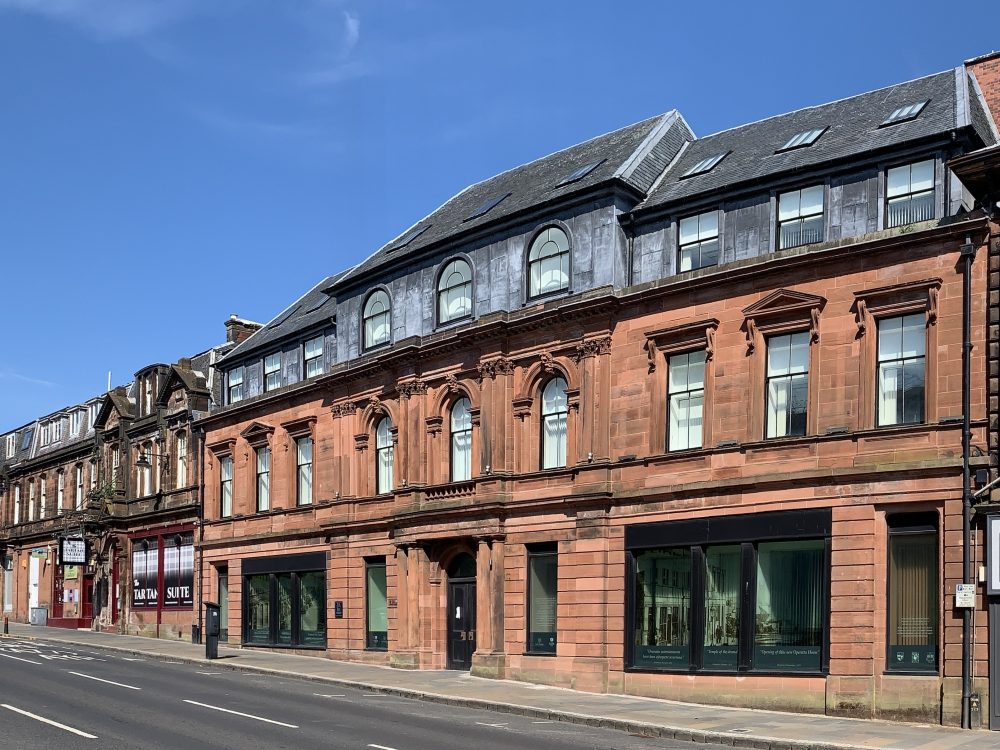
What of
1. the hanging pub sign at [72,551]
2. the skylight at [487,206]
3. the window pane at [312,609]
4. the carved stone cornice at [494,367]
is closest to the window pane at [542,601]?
the carved stone cornice at [494,367]

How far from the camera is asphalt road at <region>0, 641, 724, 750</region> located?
18984 millimetres

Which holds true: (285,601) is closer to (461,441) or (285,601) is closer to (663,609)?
(461,441)

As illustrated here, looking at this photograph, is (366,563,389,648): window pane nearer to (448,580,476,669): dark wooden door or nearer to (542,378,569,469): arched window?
(448,580,476,669): dark wooden door

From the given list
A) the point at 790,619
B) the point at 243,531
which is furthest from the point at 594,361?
the point at 243,531

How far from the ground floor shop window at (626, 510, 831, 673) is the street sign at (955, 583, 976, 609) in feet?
10.2

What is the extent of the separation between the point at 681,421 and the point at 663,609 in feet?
14.9

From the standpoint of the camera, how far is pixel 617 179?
30109 millimetres

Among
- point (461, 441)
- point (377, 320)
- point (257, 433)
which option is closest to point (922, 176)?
point (461, 441)

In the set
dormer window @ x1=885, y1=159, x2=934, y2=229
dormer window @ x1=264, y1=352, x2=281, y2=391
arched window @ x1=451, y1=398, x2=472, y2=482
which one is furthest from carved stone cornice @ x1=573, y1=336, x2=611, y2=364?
dormer window @ x1=264, y1=352, x2=281, y2=391

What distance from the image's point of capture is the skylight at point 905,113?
88.7ft

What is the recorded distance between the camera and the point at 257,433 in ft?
145

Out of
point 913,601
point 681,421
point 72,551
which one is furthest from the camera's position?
point 72,551

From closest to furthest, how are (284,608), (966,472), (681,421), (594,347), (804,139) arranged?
1. (966,472)
2. (681,421)
3. (804,139)
4. (594,347)
5. (284,608)

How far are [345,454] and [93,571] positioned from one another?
2389 centimetres
